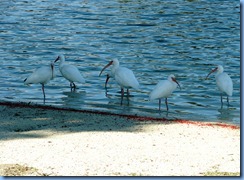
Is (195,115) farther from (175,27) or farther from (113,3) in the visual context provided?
(113,3)

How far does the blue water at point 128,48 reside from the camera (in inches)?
609

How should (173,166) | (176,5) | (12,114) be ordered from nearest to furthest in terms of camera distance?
(173,166) → (12,114) → (176,5)

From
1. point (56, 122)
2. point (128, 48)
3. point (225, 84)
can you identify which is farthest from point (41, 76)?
point (128, 48)

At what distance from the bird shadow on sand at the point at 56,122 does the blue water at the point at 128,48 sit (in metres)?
2.02

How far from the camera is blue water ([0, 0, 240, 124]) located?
1548 centimetres

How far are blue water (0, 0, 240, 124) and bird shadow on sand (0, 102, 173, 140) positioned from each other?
2.02 meters

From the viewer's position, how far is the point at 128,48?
21578mm

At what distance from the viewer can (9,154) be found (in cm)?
941

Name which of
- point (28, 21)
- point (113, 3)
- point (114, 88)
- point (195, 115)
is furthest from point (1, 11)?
point (195, 115)

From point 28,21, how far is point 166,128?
1573cm

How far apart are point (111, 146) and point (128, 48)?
1213 cm

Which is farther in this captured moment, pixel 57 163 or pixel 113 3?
pixel 113 3

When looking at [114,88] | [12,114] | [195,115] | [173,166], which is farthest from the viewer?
[114,88]

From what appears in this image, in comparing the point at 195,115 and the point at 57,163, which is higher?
the point at 57,163
